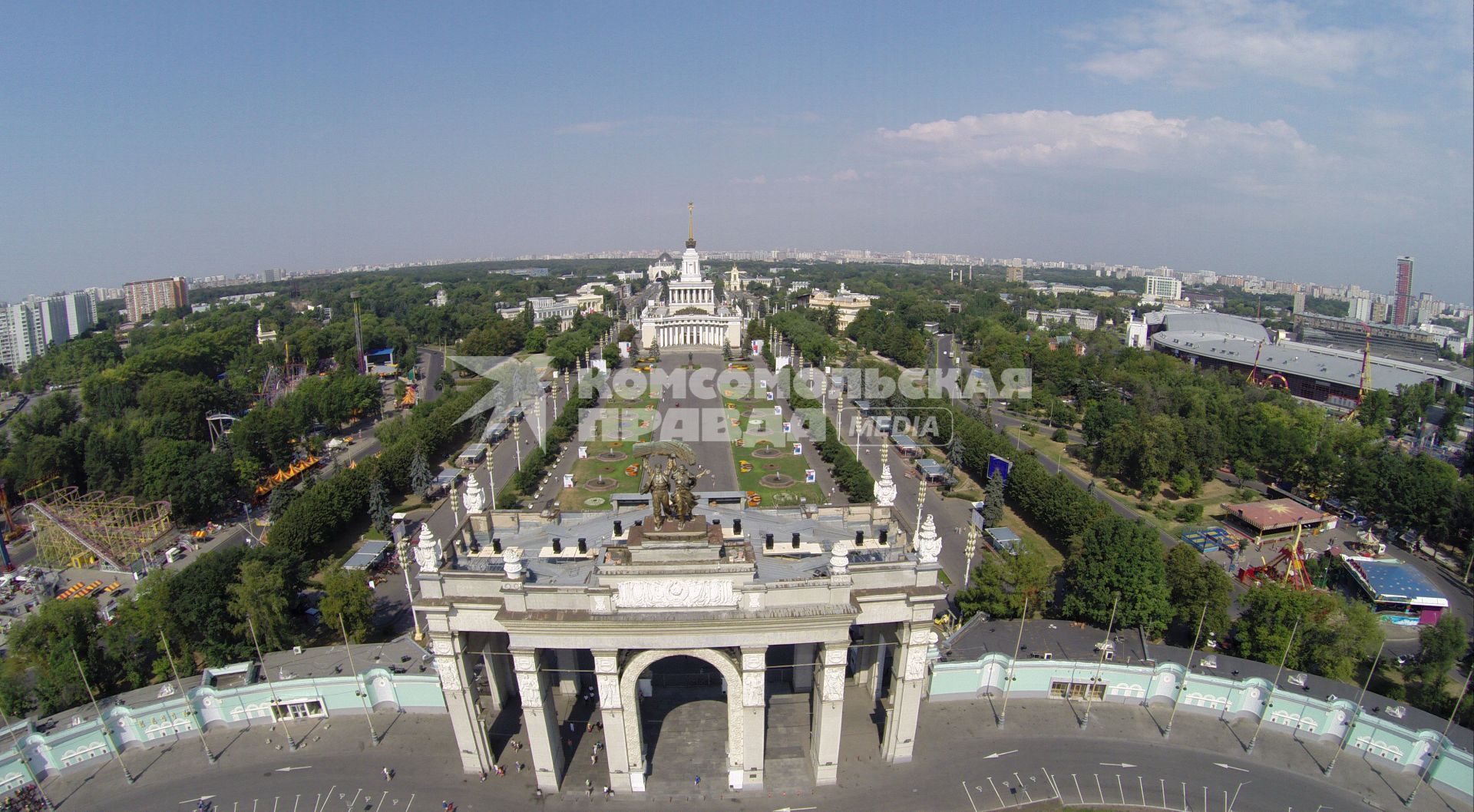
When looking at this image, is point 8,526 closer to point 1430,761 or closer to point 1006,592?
point 1006,592

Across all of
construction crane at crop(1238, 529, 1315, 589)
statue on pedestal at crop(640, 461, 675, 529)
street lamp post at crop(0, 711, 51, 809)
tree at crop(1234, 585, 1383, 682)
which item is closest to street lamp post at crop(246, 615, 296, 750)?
street lamp post at crop(0, 711, 51, 809)

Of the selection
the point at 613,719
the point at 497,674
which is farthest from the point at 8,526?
the point at 613,719

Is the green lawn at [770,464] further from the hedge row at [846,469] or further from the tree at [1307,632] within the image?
the tree at [1307,632]

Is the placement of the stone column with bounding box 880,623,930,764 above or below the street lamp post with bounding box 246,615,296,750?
above

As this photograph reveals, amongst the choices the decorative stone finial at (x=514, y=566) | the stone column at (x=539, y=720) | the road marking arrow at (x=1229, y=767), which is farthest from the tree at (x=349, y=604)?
the road marking arrow at (x=1229, y=767)

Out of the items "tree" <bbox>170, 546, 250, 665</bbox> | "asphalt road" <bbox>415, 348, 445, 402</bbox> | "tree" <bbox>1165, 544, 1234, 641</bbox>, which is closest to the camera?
"tree" <bbox>170, 546, 250, 665</bbox>

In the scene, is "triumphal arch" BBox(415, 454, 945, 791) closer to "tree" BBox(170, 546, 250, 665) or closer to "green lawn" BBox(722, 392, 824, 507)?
"tree" BBox(170, 546, 250, 665)
